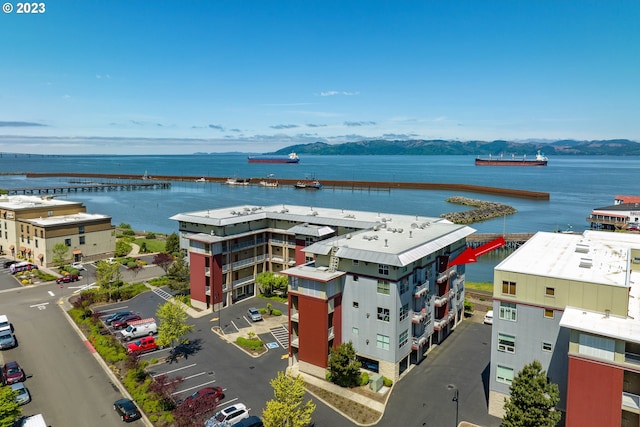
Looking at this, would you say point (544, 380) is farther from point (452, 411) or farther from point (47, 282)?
point (47, 282)

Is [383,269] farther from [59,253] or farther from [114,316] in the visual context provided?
[59,253]

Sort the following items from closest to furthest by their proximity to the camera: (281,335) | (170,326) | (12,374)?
(12,374)
(170,326)
(281,335)

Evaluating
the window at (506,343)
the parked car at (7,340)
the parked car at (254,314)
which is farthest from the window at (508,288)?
the parked car at (7,340)

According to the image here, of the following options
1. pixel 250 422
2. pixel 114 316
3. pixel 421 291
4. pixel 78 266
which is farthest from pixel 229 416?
pixel 78 266

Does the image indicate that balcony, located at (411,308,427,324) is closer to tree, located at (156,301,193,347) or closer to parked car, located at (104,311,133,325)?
tree, located at (156,301,193,347)

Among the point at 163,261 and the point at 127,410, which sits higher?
the point at 163,261

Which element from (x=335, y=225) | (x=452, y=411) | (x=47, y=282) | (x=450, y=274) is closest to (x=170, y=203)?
(x=47, y=282)
